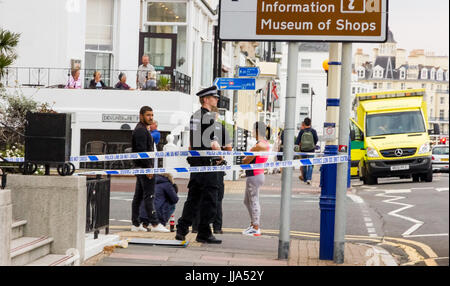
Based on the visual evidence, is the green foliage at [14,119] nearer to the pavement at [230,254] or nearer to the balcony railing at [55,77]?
the pavement at [230,254]

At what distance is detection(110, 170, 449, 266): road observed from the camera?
1202cm

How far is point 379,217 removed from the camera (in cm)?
1636

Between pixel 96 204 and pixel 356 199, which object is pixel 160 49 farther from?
pixel 96 204

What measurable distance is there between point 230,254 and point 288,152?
1.38 m

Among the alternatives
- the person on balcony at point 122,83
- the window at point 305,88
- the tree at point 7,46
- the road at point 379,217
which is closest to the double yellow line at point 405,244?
the road at point 379,217

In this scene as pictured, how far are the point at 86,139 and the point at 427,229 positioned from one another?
17.0 meters


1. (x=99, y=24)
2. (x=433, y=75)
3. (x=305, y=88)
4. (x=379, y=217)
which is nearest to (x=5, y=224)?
(x=379, y=217)

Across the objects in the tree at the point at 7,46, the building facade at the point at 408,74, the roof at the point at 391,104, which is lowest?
the tree at the point at 7,46

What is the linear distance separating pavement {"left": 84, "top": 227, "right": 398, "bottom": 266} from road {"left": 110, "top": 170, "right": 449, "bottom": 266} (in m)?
0.56

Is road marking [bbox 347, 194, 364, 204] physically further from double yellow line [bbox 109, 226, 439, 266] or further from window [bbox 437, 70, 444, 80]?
window [bbox 437, 70, 444, 80]

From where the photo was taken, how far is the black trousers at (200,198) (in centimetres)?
1056
